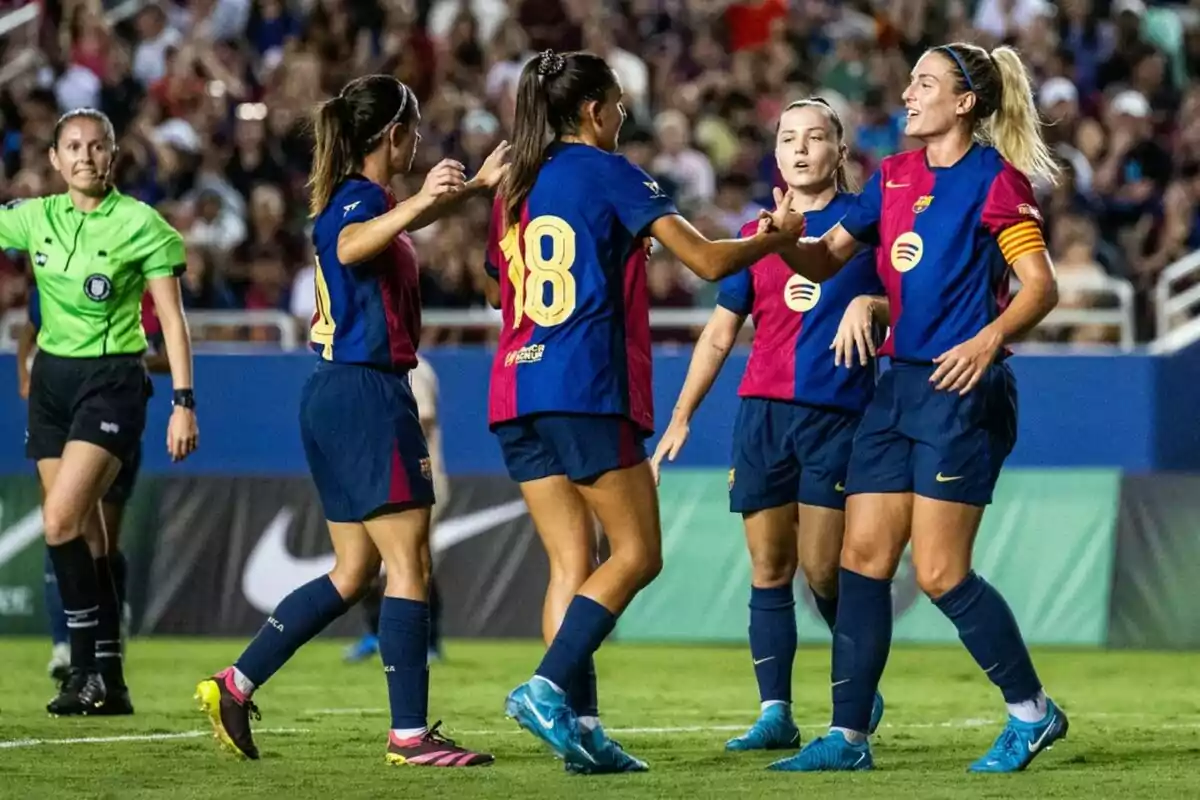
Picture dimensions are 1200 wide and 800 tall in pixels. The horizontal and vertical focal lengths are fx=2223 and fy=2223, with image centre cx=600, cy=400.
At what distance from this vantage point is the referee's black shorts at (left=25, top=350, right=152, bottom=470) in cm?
941

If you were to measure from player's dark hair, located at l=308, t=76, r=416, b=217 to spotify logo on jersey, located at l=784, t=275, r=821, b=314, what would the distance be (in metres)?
1.72

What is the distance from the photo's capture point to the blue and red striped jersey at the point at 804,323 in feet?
27.7

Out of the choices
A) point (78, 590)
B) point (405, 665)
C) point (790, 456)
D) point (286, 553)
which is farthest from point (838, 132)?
point (286, 553)

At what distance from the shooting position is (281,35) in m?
20.3

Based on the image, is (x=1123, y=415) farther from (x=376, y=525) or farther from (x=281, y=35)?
(x=376, y=525)

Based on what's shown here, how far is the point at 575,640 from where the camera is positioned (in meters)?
7.05

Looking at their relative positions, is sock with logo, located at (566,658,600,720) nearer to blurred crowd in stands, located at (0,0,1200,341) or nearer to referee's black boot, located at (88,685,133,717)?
referee's black boot, located at (88,685,133,717)

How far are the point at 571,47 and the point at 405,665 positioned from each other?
1279cm

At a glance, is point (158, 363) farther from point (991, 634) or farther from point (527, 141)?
point (991, 634)

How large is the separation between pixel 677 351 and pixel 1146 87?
5.19 m

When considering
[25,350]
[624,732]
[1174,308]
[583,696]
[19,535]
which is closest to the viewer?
[583,696]

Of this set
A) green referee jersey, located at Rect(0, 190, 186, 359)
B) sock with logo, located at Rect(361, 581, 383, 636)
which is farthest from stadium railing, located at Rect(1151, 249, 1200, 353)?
green referee jersey, located at Rect(0, 190, 186, 359)

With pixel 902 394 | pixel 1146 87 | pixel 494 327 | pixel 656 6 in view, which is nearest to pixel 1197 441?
pixel 1146 87

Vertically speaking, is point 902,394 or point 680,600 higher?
point 902,394
